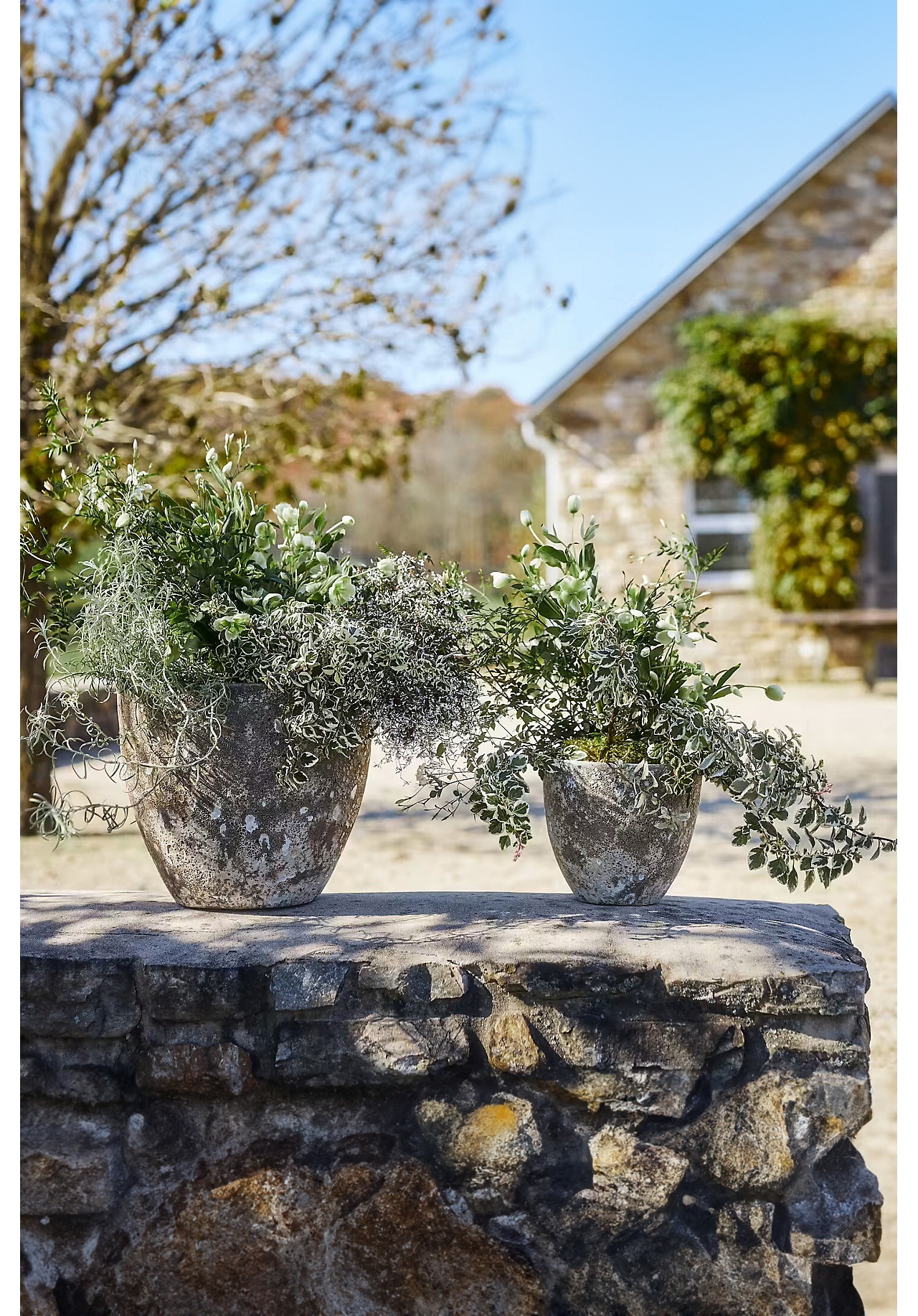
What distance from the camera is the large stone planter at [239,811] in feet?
5.35

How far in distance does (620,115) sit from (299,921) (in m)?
7.90

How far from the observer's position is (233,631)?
160 cm

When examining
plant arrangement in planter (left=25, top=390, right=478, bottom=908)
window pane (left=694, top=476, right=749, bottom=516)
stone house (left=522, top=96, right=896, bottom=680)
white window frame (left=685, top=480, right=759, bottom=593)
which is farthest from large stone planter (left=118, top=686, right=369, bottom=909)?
window pane (left=694, top=476, right=749, bottom=516)

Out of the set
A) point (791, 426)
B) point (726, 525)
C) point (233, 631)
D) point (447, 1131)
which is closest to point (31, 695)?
point (233, 631)

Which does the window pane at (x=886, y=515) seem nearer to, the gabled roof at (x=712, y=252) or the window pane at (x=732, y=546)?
the window pane at (x=732, y=546)

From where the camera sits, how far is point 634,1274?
146 cm

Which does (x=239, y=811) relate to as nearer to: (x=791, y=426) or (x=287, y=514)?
(x=287, y=514)

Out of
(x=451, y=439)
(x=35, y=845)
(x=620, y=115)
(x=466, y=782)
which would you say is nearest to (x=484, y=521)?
(x=451, y=439)

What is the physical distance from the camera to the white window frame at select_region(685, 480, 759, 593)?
11297mm

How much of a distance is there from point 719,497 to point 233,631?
34.3ft

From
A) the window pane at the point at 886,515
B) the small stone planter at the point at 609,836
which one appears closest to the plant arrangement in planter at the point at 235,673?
the small stone planter at the point at 609,836

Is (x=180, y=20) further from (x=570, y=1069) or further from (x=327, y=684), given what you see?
(x=570, y=1069)

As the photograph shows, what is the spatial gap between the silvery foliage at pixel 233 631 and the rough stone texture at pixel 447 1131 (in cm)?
34

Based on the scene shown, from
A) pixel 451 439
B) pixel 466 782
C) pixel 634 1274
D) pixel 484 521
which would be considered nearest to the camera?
pixel 634 1274
